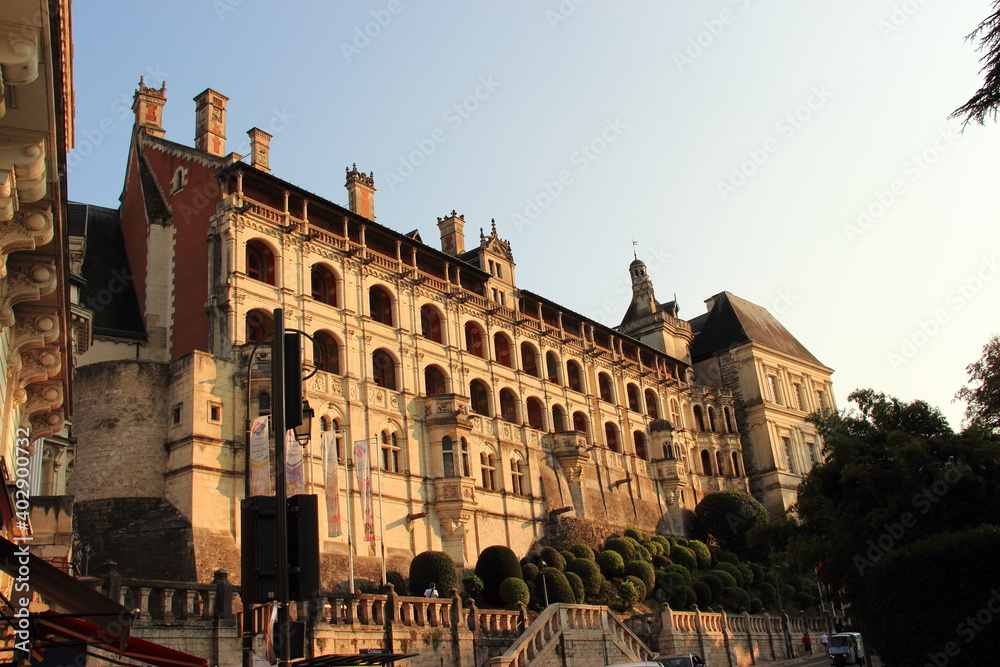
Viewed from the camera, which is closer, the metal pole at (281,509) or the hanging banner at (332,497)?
the metal pole at (281,509)

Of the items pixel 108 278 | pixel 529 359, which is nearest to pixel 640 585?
pixel 529 359

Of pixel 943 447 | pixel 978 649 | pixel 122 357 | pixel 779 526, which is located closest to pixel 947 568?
pixel 978 649

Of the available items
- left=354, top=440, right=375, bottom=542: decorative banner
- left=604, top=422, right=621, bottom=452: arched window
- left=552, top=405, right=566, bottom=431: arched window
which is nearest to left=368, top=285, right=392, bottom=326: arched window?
left=354, top=440, right=375, bottom=542: decorative banner

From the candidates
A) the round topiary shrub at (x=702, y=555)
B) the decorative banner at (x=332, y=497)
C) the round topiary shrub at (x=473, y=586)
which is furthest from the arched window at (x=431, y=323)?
the round topiary shrub at (x=702, y=555)

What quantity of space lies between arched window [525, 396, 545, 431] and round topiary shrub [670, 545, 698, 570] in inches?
376

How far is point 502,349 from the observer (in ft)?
161

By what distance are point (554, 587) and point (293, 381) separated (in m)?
28.1

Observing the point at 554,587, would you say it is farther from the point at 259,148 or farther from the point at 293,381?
the point at 293,381

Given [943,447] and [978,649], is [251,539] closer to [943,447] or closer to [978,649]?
[978,649]

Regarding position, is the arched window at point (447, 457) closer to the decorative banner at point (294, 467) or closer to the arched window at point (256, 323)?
the arched window at point (256, 323)

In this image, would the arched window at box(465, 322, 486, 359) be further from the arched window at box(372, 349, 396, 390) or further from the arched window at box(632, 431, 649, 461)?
the arched window at box(632, 431, 649, 461)

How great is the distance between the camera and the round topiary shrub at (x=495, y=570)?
3459 cm

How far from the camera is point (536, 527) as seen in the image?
4441cm

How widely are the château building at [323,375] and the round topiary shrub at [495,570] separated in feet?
11.3
